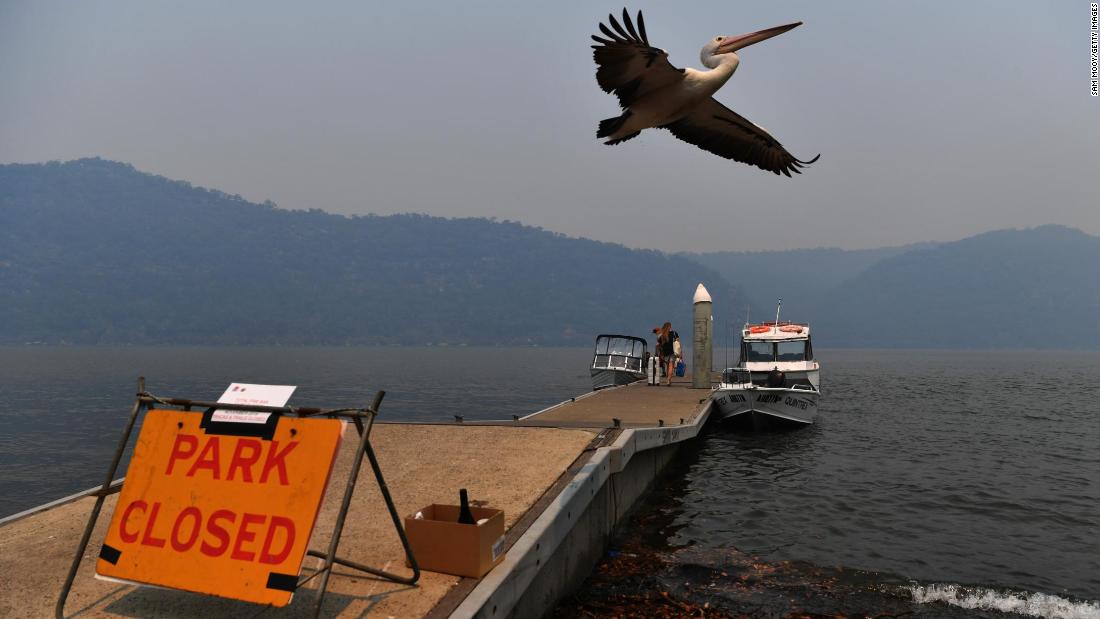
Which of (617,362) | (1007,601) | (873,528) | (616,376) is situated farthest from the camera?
(617,362)

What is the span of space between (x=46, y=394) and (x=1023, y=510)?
61.6 metres

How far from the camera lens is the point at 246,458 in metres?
5.32

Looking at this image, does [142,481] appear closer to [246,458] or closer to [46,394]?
[246,458]

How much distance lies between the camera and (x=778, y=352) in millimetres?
27078

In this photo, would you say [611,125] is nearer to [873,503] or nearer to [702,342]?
[873,503]

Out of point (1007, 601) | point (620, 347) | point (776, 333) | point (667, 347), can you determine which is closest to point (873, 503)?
point (1007, 601)

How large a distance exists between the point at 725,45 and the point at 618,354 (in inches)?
1056

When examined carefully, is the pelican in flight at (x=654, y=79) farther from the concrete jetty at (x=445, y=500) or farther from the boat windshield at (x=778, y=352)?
the boat windshield at (x=778, y=352)

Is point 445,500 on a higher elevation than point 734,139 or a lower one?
lower

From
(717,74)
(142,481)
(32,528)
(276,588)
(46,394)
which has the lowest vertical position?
(46,394)

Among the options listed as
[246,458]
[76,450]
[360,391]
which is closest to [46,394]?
[360,391]

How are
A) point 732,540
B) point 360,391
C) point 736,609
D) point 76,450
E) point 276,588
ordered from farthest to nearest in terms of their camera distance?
1. point 360,391
2. point 76,450
3. point 732,540
4. point 736,609
5. point 276,588

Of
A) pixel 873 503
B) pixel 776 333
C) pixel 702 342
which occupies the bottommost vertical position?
pixel 873 503

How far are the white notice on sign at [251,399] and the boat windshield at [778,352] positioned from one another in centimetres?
2398
